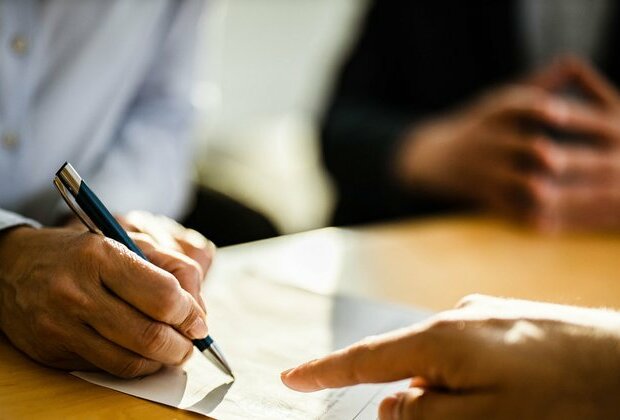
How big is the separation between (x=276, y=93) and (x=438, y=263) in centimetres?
167

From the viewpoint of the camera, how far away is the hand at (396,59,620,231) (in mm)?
949

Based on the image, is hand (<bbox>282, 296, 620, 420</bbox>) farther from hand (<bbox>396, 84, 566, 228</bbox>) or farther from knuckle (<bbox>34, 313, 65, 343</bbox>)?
hand (<bbox>396, 84, 566, 228</bbox>)

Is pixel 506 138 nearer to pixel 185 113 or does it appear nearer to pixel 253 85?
pixel 185 113

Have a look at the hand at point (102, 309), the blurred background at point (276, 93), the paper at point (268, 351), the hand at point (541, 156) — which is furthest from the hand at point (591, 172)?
the blurred background at point (276, 93)

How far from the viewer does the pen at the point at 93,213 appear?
1.46 ft

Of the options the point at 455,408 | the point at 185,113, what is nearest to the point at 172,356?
the point at 455,408

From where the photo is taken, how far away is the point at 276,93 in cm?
236

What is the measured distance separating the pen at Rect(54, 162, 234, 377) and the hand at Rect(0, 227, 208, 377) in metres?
0.01

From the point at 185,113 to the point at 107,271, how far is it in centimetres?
58

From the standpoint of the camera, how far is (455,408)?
36 cm

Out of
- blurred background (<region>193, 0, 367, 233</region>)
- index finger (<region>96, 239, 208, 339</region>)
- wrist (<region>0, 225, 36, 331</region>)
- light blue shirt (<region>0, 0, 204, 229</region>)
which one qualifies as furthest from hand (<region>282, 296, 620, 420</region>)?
blurred background (<region>193, 0, 367, 233</region>)

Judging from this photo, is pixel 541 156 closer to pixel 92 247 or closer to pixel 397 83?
pixel 397 83

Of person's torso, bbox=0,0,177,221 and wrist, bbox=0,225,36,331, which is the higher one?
person's torso, bbox=0,0,177,221

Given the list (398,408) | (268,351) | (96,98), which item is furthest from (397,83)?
(398,408)
